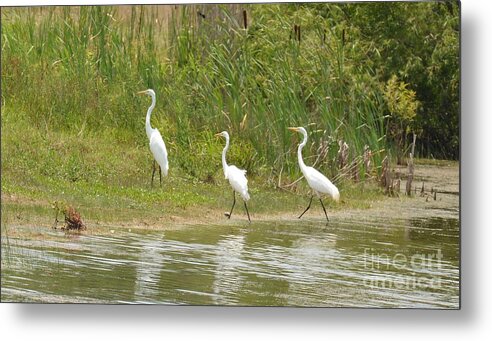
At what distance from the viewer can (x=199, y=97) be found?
8.34 m

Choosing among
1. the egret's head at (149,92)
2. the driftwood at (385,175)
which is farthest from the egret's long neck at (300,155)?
the egret's head at (149,92)

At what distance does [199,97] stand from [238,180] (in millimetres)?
530

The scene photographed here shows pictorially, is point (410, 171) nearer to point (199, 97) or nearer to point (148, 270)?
point (199, 97)

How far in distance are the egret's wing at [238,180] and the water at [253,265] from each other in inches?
7.0

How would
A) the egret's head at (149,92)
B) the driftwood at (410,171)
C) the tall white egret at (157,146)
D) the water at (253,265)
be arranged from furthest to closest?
the egret's head at (149,92)
the tall white egret at (157,146)
the driftwood at (410,171)
the water at (253,265)

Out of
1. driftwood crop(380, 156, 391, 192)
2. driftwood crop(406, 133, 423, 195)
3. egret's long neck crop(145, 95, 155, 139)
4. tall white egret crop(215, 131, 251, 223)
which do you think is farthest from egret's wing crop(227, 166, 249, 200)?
driftwood crop(406, 133, 423, 195)

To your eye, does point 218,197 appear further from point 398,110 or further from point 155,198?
point 398,110

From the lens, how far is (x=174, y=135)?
8297 mm

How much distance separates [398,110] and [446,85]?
0.32m

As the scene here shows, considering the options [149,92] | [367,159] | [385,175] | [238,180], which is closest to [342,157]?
[367,159]

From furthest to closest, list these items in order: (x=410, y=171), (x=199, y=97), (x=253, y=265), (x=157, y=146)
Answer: (x=199, y=97) < (x=157, y=146) < (x=410, y=171) < (x=253, y=265)

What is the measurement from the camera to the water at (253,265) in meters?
7.86

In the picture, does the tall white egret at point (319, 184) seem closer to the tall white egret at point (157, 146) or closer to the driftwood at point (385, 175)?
the driftwood at point (385, 175)

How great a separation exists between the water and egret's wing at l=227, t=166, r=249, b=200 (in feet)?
0.58
